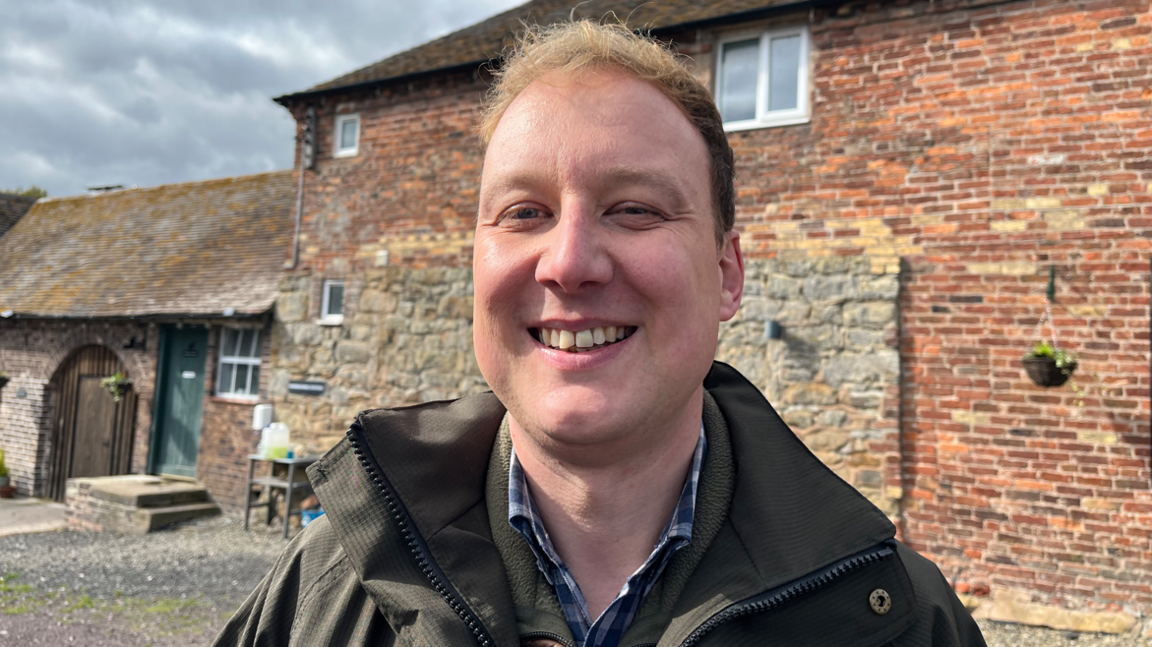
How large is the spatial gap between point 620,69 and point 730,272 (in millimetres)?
501

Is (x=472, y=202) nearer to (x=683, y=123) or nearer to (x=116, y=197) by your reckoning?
(x=683, y=123)

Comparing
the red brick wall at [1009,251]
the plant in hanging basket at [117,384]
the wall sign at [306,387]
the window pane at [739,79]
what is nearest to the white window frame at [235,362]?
the wall sign at [306,387]

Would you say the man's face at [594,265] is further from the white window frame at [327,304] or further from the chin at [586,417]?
the white window frame at [327,304]

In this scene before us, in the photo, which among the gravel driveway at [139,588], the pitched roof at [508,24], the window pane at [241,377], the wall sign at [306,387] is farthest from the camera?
the window pane at [241,377]

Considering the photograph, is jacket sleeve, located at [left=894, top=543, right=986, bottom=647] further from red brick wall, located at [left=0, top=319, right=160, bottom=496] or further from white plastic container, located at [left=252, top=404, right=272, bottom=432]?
red brick wall, located at [left=0, top=319, right=160, bottom=496]

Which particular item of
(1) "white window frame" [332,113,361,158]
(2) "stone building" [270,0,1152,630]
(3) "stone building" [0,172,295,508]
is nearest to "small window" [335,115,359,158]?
(1) "white window frame" [332,113,361,158]

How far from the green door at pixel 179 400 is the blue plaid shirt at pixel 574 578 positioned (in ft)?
36.7

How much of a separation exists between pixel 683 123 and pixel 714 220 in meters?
0.20

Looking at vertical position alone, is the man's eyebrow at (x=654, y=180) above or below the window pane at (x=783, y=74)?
below

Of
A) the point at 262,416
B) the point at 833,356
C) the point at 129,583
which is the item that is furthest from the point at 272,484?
the point at 833,356

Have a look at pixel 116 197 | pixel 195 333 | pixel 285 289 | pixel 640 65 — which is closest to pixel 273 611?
pixel 640 65

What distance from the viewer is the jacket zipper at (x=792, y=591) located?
1164 millimetres

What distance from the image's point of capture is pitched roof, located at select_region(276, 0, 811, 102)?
22.4 ft

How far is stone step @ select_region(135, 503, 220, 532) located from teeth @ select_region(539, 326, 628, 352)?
32.5ft
